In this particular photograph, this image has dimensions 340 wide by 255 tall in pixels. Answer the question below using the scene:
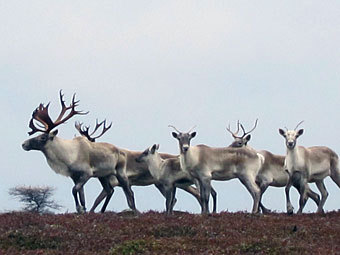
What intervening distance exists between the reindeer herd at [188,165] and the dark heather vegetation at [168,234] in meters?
2.85

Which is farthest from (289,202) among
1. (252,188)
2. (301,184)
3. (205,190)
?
(205,190)

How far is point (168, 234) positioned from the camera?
737 inches

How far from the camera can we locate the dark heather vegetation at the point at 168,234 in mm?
16906

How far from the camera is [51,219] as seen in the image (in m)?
20.4

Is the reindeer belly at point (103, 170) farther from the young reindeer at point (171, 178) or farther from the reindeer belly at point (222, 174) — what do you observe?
the reindeer belly at point (222, 174)

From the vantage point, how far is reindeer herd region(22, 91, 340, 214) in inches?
952

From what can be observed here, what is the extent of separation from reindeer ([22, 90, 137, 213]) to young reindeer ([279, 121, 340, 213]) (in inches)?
169

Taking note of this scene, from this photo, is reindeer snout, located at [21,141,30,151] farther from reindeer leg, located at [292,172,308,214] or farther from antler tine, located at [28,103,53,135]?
reindeer leg, located at [292,172,308,214]

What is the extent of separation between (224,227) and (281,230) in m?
1.16

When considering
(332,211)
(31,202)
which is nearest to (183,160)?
(332,211)

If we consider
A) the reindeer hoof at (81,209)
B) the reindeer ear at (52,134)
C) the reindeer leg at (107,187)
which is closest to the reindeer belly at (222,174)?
the reindeer leg at (107,187)

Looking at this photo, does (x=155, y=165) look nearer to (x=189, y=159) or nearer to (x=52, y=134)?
(x=189, y=159)

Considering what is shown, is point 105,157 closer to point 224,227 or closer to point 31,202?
point 224,227

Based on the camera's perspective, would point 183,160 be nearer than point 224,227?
No
